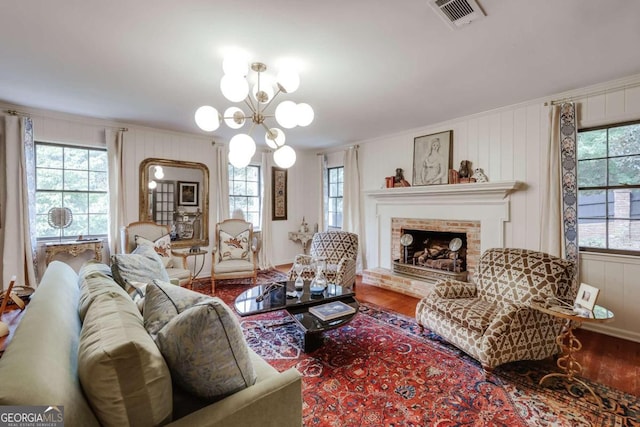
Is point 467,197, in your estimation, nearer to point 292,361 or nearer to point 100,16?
point 292,361

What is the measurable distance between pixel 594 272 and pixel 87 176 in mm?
6469

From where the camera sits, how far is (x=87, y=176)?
13.4 ft

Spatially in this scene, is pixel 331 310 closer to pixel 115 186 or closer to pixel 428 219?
pixel 428 219

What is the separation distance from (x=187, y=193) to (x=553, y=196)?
510cm

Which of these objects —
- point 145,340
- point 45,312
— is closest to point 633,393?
point 145,340

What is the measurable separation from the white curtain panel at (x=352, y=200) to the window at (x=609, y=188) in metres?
3.06

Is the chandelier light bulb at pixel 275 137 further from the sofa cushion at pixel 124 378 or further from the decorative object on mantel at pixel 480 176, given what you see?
the decorative object on mantel at pixel 480 176

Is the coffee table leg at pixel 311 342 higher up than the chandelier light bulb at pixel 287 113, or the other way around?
the chandelier light bulb at pixel 287 113

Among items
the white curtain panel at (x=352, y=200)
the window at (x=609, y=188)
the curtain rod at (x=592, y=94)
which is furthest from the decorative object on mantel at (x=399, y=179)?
the window at (x=609, y=188)

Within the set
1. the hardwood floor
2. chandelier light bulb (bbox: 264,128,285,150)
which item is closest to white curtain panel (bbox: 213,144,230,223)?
chandelier light bulb (bbox: 264,128,285,150)

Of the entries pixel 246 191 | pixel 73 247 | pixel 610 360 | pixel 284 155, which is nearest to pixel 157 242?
pixel 73 247

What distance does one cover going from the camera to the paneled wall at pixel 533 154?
9.04 feet

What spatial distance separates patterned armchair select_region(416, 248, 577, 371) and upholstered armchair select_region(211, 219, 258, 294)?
2611 mm

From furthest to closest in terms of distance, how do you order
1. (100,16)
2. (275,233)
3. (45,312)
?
(275,233)
(100,16)
(45,312)
